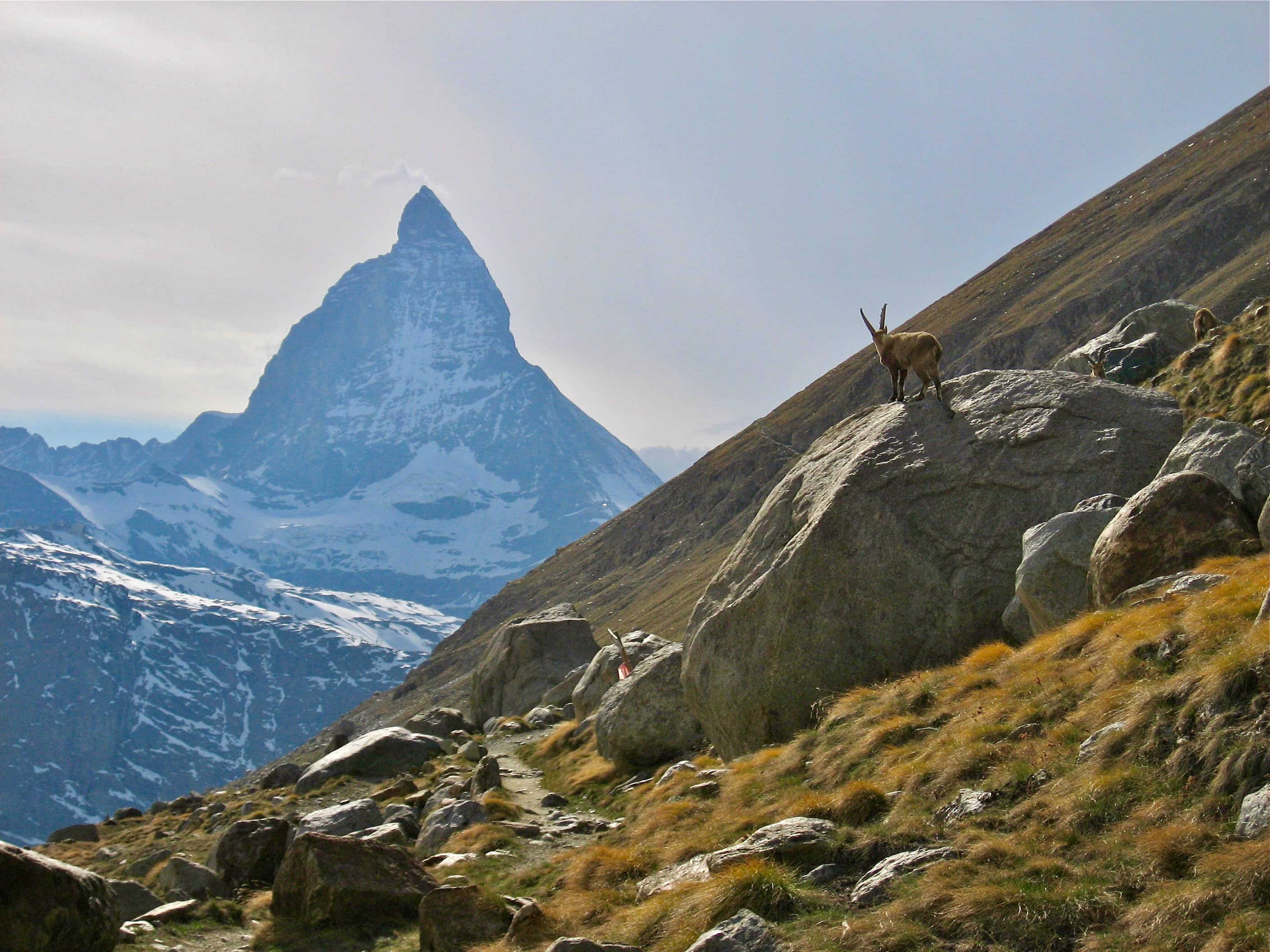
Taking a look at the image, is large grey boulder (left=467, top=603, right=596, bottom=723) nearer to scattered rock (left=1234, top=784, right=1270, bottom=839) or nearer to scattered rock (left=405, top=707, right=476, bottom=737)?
scattered rock (left=405, top=707, right=476, bottom=737)

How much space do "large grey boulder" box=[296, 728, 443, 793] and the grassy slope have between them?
56.5 feet

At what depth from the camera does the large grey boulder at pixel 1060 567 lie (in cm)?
1577

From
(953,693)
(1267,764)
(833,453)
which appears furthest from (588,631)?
(1267,764)

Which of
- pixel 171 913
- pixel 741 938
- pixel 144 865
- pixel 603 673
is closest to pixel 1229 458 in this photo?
pixel 741 938

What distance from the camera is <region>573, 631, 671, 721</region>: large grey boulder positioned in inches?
1266

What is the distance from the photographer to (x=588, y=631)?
1863 inches

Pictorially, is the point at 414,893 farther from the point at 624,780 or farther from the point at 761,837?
Answer: the point at 624,780

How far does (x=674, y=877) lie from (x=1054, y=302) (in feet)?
550

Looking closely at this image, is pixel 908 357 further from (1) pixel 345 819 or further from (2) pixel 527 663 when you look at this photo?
(2) pixel 527 663

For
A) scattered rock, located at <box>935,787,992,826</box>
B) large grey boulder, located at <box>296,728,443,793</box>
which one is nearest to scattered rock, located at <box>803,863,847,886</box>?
→ scattered rock, located at <box>935,787,992,826</box>

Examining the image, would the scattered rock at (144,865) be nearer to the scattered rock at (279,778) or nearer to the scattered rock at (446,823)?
the scattered rock at (446,823)

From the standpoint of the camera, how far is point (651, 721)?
937 inches

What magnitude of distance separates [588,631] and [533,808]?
2586 centimetres

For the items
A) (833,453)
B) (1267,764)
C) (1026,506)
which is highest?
(833,453)
